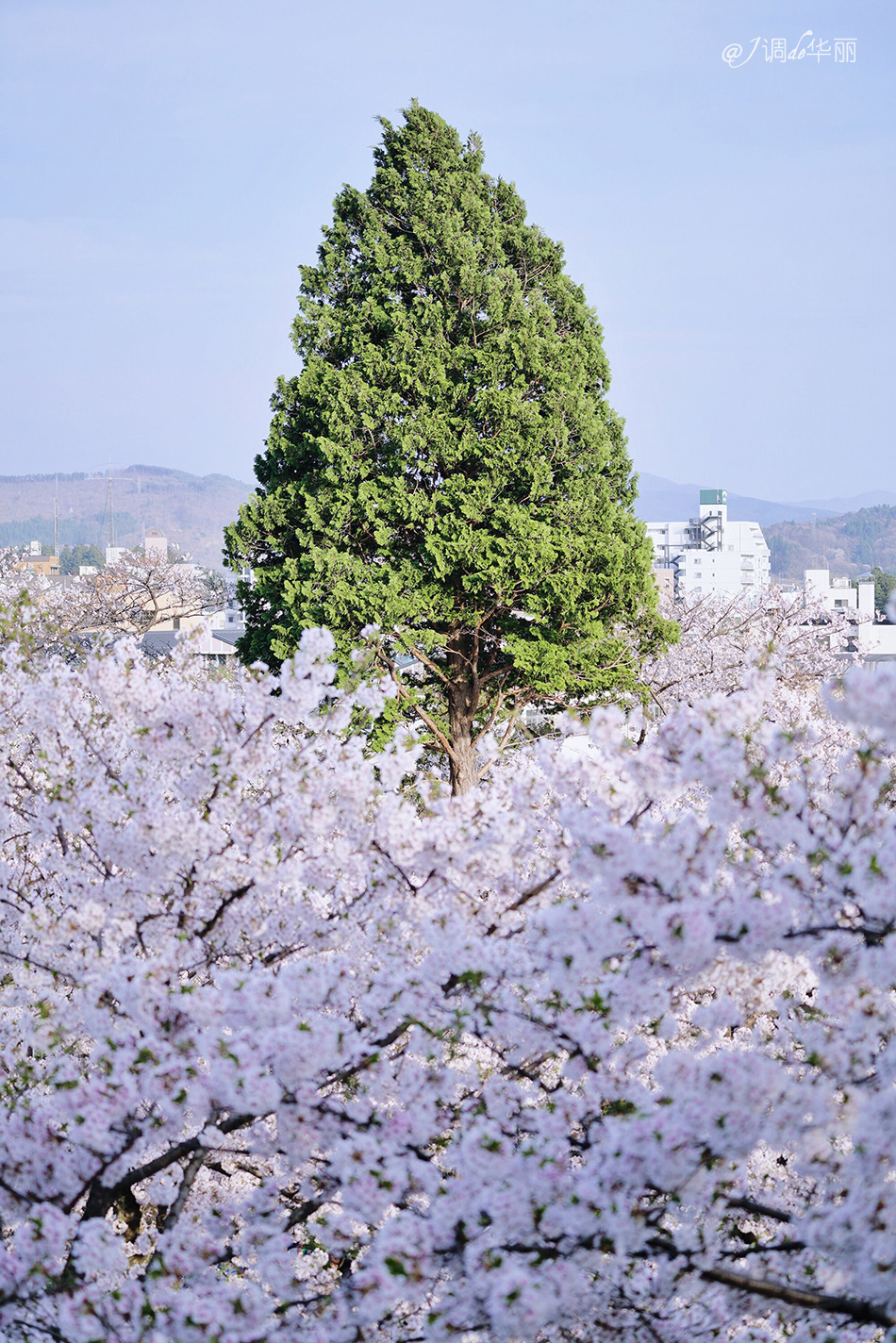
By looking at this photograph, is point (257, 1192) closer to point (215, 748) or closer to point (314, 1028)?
point (314, 1028)

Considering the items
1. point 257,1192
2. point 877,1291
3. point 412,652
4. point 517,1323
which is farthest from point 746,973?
point 412,652

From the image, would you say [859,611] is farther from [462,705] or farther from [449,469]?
[449,469]

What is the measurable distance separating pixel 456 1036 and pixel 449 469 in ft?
32.1

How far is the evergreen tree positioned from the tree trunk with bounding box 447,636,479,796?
0.03 metres

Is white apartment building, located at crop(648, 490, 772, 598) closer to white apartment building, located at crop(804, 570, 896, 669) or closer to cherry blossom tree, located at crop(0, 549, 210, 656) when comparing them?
white apartment building, located at crop(804, 570, 896, 669)

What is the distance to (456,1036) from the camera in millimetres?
3189

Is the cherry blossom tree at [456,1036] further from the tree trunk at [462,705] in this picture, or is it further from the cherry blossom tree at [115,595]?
the cherry blossom tree at [115,595]

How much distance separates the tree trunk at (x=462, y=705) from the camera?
12906 millimetres

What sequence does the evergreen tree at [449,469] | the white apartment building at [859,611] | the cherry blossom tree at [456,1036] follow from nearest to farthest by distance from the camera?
the cherry blossom tree at [456,1036] < the evergreen tree at [449,469] < the white apartment building at [859,611]

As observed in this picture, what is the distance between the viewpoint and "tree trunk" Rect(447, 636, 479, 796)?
12.9 meters

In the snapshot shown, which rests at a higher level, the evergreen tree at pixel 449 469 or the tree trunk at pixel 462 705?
the evergreen tree at pixel 449 469

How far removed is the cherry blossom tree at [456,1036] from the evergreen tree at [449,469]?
735 centimetres

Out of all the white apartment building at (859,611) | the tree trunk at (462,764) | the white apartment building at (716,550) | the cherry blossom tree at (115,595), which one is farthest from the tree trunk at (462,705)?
the white apartment building at (716,550)

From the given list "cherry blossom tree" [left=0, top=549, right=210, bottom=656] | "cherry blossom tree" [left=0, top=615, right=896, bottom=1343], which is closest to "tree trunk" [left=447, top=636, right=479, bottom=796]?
"cherry blossom tree" [left=0, top=549, right=210, bottom=656]
